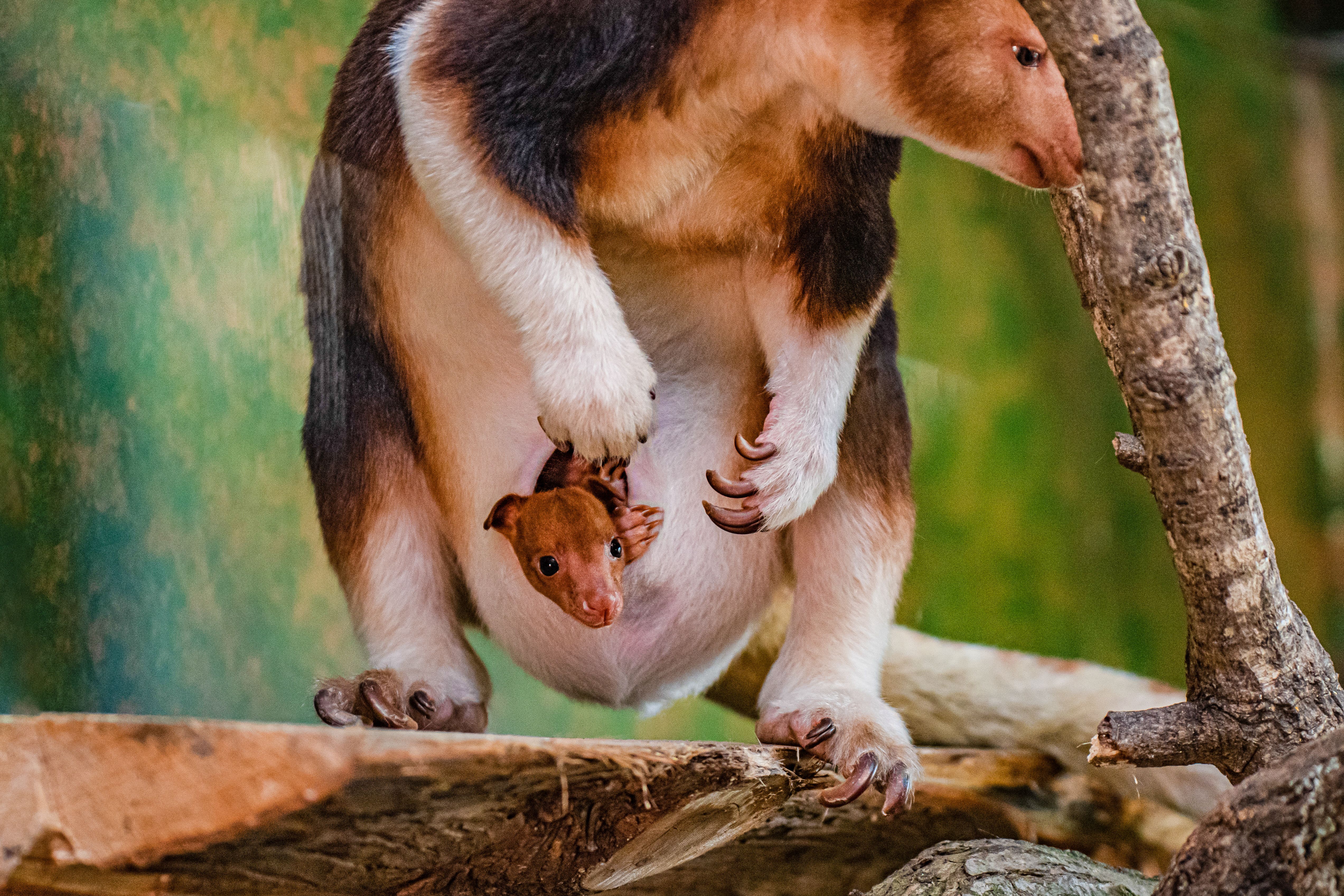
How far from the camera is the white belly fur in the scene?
2.05m

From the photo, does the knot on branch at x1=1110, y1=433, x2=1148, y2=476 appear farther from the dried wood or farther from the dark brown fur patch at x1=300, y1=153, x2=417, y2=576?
the dark brown fur patch at x1=300, y1=153, x2=417, y2=576

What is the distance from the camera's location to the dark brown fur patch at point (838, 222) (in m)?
2.01

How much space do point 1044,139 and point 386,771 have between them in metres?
1.26

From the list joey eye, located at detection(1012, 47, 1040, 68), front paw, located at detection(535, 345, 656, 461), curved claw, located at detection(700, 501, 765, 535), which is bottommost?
curved claw, located at detection(700, 501, 765, 535)

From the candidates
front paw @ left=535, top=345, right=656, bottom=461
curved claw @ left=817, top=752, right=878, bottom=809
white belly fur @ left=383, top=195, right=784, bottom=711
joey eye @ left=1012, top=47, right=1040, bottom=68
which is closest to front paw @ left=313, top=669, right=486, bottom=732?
white belly fur @ left=383, top=195, right=784, bottom=711

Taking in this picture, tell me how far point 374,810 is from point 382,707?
17.5 inches

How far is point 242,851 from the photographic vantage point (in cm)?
134

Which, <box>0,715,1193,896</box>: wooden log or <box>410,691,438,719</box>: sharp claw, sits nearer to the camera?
<box>0,715,1193,896</box>: wooden log

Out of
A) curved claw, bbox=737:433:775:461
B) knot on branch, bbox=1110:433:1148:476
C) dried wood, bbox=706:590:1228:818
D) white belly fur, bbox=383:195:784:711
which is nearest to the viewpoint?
knot on branch, bbox=1110:433:1148:476

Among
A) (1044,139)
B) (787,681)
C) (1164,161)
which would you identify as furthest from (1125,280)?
(787,681)

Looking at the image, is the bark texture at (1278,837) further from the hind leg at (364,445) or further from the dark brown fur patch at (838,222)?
the hind leg at (364,445)

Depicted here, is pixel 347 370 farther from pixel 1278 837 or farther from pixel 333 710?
pixel 1278 837

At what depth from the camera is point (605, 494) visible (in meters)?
2.04

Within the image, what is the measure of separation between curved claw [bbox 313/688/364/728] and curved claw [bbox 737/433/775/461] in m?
0.71
